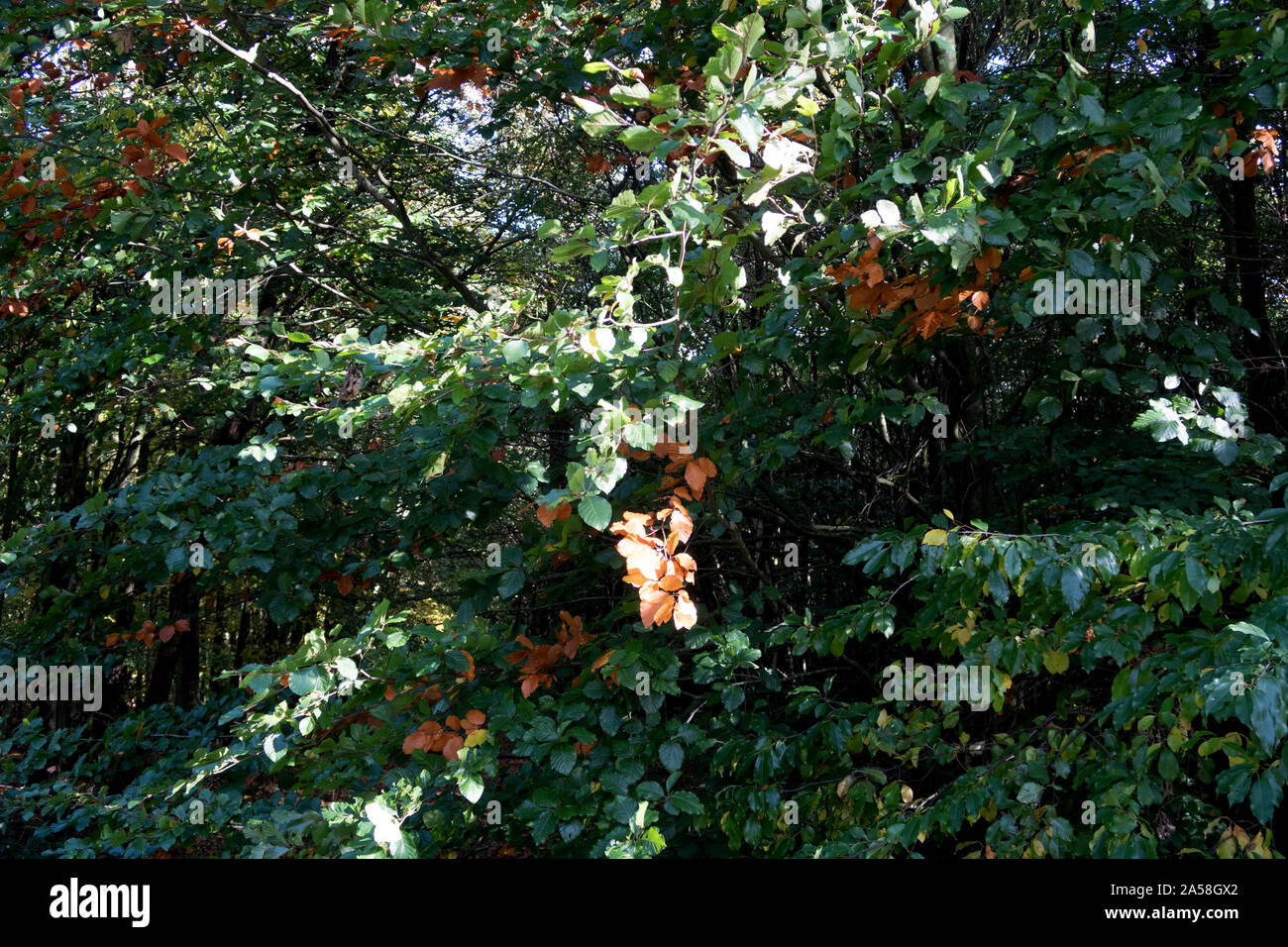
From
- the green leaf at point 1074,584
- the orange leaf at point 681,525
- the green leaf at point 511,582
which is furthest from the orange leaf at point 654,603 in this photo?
the green leaf at point 1074,584

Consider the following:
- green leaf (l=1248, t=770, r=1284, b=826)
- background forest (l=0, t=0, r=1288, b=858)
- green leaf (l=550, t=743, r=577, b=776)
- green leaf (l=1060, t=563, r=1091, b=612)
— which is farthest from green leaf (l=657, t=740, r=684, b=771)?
green leaf (l=1248, t=770, r=1284, b=826)

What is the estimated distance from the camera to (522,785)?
9.39 ft

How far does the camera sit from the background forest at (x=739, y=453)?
233cm

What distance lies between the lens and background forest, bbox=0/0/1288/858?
7.64ft

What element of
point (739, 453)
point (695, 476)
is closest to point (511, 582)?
point (695, 476)

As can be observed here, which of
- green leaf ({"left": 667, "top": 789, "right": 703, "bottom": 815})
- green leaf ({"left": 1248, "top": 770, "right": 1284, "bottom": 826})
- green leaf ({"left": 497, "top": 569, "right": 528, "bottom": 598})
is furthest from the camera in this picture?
green leaf ({"left": 497, "top": 569, "right": 528, "bottom": 598})

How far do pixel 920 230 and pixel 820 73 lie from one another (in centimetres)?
118

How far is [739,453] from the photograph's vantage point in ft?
11.4

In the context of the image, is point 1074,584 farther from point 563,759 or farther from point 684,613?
point 563,759

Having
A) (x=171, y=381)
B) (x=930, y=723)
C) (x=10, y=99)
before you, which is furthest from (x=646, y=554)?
(x=171, y=381)

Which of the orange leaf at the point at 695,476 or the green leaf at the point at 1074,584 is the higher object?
the orange leaf at the point at 695,476

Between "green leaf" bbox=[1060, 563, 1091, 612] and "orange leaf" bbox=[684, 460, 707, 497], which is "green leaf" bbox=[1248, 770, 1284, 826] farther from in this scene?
"orange leaf" bbox=[684, 460, 707, 497]

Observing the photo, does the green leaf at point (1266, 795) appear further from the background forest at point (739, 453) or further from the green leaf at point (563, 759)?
the green leaf at point (563, 759)

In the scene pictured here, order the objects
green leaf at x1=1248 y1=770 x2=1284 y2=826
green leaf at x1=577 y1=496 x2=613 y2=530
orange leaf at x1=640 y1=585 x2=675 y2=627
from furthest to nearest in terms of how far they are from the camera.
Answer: orange leaf at x1=640 y1=585 x2=675 y2=627 → green leaf at x1=577 y1=496 x2=613 y2=530 → green leaf at x1=1248 y1=770 x2=1284 y2=826
